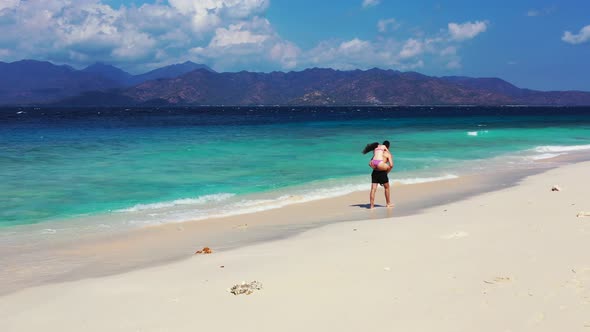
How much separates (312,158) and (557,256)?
19.4m

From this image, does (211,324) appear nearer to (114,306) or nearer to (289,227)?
(114,306)

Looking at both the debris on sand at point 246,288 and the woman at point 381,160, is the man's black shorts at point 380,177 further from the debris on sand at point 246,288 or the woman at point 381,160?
the debris on sand at point 246,288

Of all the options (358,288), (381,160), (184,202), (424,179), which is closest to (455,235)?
(358,288)

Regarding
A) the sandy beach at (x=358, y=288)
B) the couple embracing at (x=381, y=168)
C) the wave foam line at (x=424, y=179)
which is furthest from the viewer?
the wave foam line at (x=424, y=179)

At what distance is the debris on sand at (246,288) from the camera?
239 inches

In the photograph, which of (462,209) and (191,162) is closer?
(462,209)

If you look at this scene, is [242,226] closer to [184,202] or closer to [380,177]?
[184,202]

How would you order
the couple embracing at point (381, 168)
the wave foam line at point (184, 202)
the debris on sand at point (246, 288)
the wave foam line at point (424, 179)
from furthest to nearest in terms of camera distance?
the wave foam line at point (424, 179)
the wave foam line at point (184, 202)
the couple embracing at point (381, 168)
the debris on sand at point (246, 288)

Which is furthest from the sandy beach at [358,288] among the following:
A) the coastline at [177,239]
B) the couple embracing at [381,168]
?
the couple embracing at [381,168]

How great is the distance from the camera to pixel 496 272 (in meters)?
6.43

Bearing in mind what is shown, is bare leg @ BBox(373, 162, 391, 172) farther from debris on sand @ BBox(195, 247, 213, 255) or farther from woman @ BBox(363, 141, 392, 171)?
debris on sand @ BBox(195, 247, 213, 255)

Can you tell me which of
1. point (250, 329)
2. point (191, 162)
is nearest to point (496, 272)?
point (250, 329)

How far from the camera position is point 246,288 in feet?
20.1

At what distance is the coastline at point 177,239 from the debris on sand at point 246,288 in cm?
217
